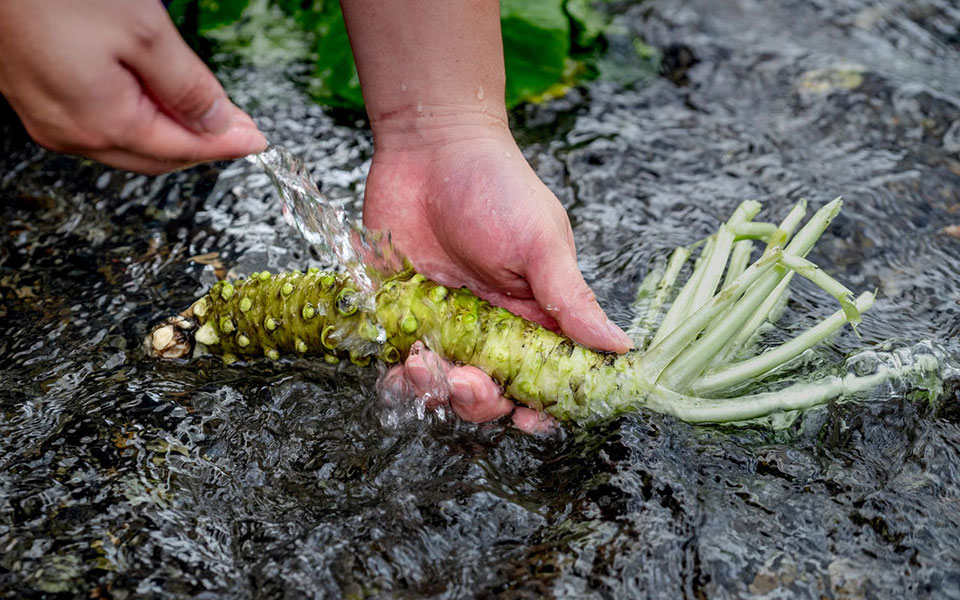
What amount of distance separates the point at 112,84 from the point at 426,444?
133 cm

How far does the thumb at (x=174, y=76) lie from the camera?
177 cm

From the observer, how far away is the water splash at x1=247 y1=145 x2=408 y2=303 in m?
2.71

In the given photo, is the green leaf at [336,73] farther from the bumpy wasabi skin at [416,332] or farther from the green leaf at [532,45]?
the bumpy wasabi skin at [416,332]

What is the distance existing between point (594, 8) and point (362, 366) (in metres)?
3.45

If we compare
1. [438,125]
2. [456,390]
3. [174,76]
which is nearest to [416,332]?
[456,390]

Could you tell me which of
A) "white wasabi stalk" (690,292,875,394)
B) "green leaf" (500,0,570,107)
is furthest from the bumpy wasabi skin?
"green leaf" (500,0,570,107)

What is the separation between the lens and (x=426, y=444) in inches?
99.3

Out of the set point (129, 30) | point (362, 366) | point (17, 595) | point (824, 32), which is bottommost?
point (824, 32)

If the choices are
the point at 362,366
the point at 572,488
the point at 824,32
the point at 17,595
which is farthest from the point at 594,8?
the point at 17,595

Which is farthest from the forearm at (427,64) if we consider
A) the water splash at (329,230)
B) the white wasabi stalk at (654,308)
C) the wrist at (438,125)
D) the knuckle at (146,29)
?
the knuckle at (146,29)

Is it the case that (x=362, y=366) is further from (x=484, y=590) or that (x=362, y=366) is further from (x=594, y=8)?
(x=594, y=8)

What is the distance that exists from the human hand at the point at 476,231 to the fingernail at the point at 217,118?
2.77 feet

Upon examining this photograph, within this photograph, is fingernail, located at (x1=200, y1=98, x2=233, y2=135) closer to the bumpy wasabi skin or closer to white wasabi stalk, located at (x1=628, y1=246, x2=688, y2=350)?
the bumpy wasabi skin

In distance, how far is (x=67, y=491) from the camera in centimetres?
227
